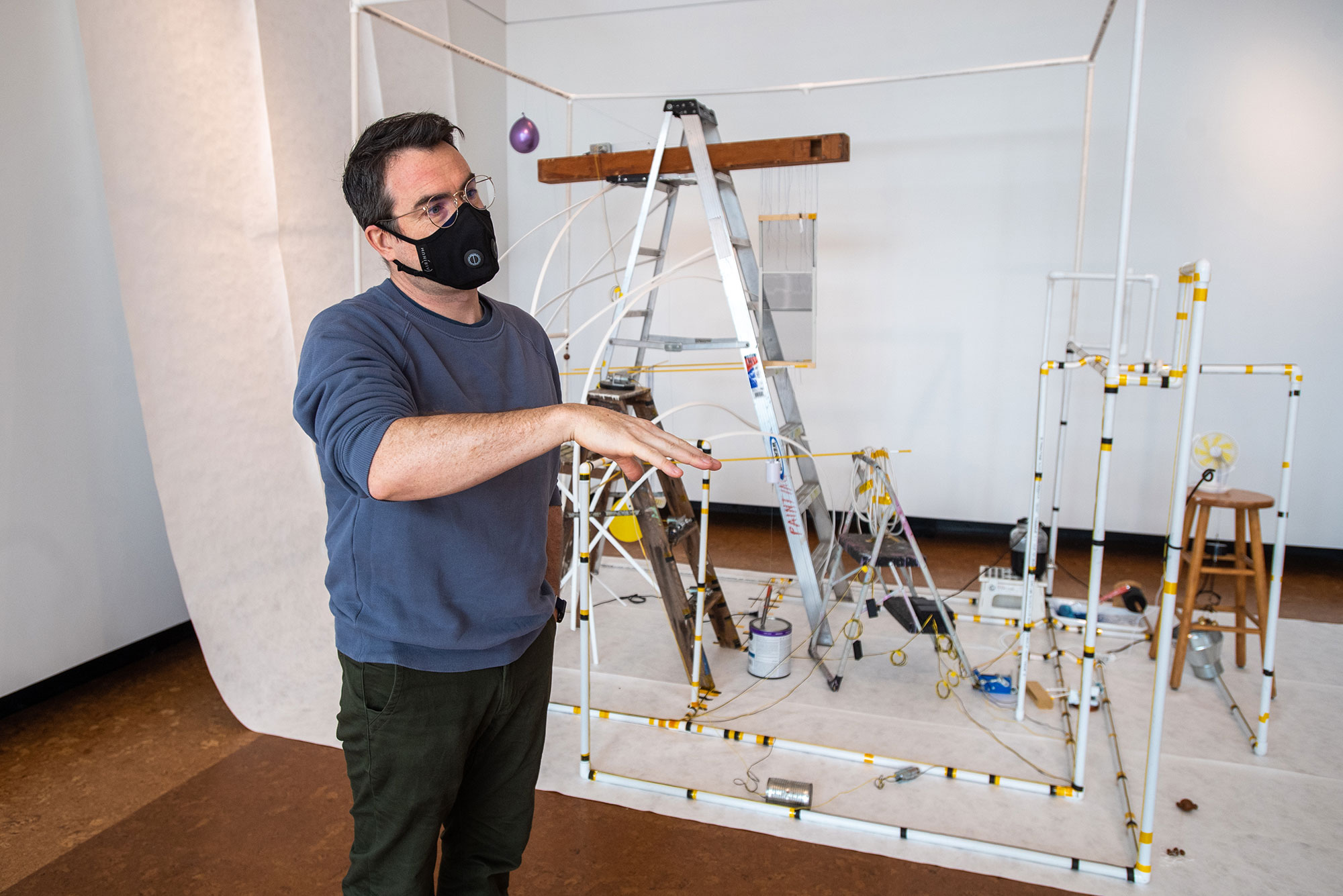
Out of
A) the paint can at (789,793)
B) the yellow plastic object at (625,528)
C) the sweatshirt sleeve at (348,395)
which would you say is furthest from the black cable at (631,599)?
the sweatshirt sleeve at (348,395)

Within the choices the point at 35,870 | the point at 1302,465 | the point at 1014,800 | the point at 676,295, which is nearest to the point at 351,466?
the point at 35,870

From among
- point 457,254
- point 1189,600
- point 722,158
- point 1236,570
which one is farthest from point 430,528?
point 1236,570

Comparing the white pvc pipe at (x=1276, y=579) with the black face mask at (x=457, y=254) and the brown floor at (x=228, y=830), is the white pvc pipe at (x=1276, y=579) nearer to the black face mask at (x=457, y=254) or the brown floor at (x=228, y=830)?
the brown floor at (x=228, y=830)

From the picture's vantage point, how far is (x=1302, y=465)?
A: 470 cm

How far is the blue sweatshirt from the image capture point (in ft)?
3.90

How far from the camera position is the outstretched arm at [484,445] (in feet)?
3.18

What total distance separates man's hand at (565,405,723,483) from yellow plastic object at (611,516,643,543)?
3.34m

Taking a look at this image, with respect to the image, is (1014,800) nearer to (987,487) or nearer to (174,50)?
(987,487)

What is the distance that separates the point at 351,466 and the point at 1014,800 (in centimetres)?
229

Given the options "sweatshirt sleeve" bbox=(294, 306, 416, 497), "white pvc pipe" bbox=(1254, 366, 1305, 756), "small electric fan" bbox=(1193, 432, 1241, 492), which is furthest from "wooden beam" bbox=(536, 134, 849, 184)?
"sweatshirt sleeve" bbox=(294, 306, 416, 497)

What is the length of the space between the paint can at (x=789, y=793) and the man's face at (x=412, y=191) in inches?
73.3

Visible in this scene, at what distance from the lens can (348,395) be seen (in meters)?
1.04

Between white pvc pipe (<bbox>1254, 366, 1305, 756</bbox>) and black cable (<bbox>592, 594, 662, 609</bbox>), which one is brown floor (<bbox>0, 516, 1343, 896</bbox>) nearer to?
white pvc pipe (<bbox>1254, 366, 1305, 756</bbox>)

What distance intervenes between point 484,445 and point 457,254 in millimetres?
423
